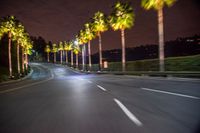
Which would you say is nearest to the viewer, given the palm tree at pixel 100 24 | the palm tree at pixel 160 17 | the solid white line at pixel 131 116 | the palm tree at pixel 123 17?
the solid white line at pixel 131 116

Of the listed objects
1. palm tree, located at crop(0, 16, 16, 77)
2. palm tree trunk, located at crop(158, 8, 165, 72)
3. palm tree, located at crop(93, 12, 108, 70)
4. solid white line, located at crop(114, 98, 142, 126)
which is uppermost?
palm tree, located at crop(93, 12, 108, 70)

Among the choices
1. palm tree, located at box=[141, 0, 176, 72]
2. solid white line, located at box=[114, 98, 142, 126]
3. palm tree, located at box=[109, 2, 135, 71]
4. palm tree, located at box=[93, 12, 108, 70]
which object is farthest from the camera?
palm tree, located at box=[93, 12, 108, 70]

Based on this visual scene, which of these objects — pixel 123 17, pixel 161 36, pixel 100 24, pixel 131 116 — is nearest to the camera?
pixel 131 116

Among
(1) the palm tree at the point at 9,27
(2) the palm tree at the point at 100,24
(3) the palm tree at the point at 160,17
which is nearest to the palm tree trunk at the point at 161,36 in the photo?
(3) the palm tree at the point at 160,17

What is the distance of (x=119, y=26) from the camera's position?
51.0 m

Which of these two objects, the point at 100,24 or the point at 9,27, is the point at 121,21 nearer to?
the point at 100,24

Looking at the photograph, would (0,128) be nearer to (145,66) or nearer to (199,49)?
(145,66)

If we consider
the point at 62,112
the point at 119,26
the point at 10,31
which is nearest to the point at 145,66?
the point at 119,26

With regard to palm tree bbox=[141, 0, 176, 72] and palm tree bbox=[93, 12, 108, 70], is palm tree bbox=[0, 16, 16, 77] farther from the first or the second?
palm tree bbox=[141, 0, 176, 72]

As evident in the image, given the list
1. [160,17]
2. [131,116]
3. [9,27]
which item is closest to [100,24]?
[9,27]

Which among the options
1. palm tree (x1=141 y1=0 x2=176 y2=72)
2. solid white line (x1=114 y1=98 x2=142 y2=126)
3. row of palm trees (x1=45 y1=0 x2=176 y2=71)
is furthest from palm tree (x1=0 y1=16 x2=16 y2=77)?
solid white line (x1=114 y1=98 x2=142 y2=126)

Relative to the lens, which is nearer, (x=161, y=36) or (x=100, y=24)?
(x=161, y=36)

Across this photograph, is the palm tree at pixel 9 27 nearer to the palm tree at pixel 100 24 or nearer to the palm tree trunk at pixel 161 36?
the palm tree at pixel 100 24

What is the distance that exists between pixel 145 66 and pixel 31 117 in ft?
114
